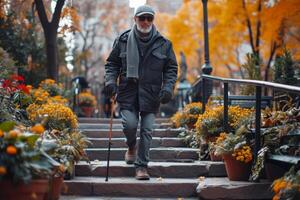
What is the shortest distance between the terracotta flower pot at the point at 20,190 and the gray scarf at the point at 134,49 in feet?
9.37

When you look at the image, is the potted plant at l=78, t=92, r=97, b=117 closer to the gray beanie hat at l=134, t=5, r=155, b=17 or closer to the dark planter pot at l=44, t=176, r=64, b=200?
the gray beanie hat at l=134, t=5, r=155, b=17

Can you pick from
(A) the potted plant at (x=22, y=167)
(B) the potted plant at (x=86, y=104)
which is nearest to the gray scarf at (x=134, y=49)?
(A) the potted plant at (x=22, y=167)

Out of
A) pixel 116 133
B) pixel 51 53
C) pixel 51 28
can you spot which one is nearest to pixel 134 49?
pixel 116 133

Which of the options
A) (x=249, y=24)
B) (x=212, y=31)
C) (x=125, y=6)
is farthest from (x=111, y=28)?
(x=249, y=24)

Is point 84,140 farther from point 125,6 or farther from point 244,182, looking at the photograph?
point 125,6

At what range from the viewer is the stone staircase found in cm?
656

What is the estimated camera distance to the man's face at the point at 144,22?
7137mm

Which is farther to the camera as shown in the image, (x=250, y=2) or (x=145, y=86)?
(x=250, y=2)

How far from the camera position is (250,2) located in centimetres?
1914

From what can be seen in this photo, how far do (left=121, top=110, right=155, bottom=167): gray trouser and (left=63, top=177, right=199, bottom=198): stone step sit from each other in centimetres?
37

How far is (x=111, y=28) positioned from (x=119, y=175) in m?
28.8

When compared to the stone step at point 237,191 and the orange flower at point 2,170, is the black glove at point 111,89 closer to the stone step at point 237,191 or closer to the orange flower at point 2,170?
the stone step at point 237,191

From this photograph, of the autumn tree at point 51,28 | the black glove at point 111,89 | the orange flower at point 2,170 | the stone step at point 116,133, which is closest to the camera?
the orange flower at point 2,170

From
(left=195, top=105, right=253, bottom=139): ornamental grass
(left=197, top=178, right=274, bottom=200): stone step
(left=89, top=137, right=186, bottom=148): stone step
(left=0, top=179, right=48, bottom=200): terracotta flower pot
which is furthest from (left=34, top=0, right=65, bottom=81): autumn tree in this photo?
(left=0, top=179, right=48, bottom=200): terracotta flower pot
